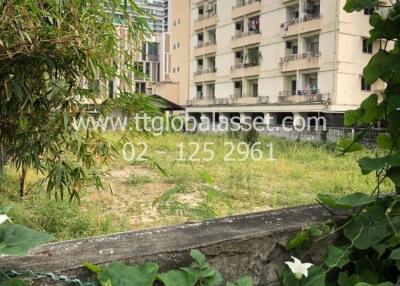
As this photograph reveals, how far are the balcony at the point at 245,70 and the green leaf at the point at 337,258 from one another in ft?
63.6

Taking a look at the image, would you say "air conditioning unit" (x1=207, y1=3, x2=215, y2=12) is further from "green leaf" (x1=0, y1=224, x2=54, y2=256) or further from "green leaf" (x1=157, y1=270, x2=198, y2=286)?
"green leaf" (x1=0, y1=224, x2=54, y2=256)

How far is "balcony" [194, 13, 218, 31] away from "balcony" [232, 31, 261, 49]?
84.2 inches

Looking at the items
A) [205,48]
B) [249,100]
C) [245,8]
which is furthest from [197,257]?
[205,48]

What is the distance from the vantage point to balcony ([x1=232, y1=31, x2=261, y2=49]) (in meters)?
19.9

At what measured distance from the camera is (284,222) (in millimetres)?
1081

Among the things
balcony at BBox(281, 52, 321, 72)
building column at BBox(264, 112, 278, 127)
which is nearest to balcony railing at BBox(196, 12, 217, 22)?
balcony at BBox(281, 52, 321, 72)

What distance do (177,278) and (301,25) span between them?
57.8 ft

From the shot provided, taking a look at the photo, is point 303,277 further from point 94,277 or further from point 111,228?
Result: point 111,228

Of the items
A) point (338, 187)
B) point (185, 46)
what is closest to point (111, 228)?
point (338, 187)

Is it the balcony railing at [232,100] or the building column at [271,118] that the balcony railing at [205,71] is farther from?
the building column at [271,118]

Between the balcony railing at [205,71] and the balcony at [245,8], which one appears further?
the balcony railing at [205,71]

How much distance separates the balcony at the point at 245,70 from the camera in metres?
20.1

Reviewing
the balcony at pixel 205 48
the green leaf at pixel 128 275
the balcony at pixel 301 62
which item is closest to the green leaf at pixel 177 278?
the green leaf at pixel 128 275

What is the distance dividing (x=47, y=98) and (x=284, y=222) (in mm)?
930
